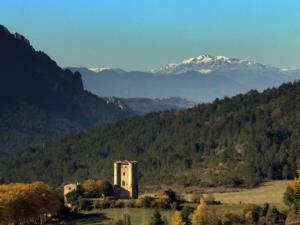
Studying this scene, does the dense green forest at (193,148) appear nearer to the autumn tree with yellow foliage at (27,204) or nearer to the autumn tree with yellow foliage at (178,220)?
the autumn tree with yellow foliage at (27,204)

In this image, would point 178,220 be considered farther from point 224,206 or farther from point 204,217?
point 224,206

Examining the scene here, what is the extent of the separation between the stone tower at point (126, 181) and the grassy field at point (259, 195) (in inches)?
453

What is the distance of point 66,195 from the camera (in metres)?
119

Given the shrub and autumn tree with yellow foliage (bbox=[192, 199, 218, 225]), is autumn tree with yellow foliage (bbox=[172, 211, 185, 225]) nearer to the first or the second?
autumn tree with yellow foliage (bbox=[192, 199, 218, 225])

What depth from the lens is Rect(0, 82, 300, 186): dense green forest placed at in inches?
5778

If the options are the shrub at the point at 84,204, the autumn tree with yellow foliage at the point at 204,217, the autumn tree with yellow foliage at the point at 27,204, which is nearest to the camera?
the autumn tree with yellow foliage at the point at 204,217

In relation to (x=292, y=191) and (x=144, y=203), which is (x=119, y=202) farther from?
(x=292, y=191)

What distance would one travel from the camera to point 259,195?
123438mm

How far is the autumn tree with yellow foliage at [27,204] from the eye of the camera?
3851 inches

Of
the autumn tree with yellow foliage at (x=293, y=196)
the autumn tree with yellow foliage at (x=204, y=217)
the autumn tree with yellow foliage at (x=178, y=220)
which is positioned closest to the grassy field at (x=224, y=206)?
the autumn tree with yellow foliage at (x=293, y=196)

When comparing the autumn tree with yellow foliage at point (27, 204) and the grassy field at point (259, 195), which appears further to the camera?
the grassy field at point (259, 195)

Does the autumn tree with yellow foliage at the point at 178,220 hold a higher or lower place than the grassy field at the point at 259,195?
lower

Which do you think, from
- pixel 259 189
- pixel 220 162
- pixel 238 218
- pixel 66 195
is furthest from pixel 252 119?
pixel 238 218

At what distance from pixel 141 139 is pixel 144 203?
6907 centimetres
